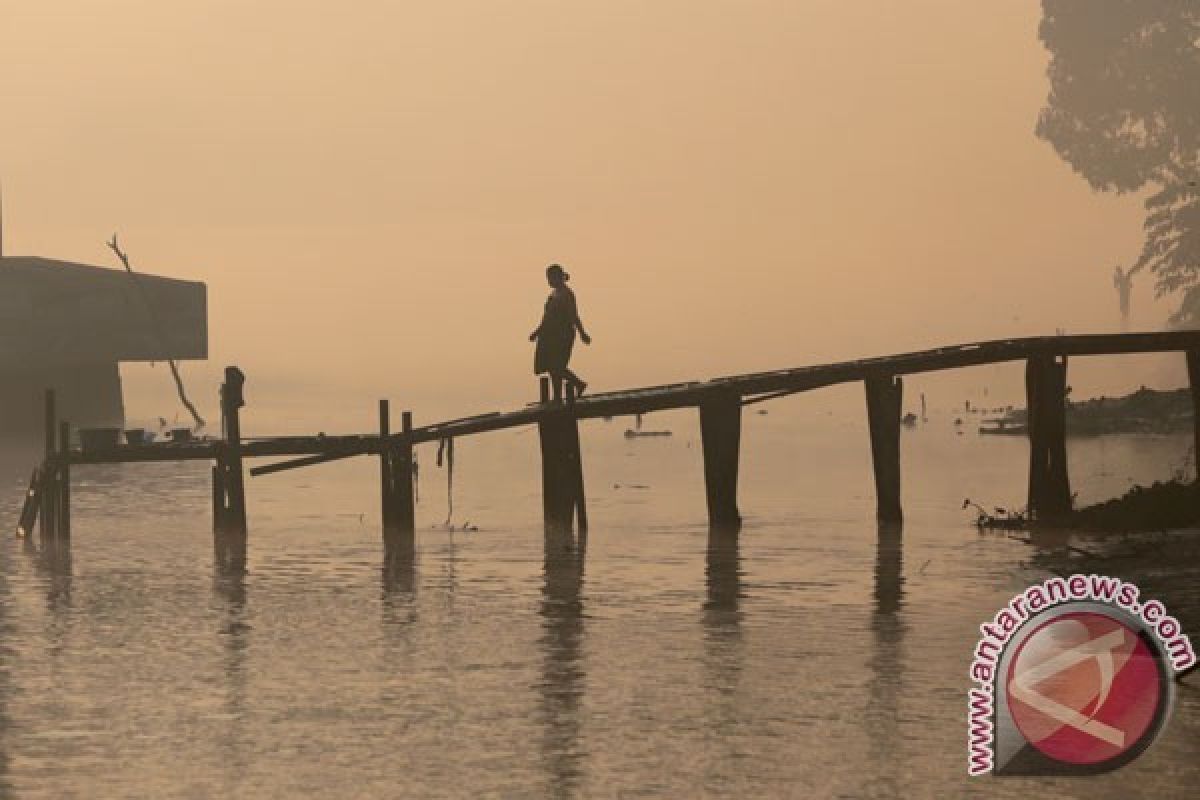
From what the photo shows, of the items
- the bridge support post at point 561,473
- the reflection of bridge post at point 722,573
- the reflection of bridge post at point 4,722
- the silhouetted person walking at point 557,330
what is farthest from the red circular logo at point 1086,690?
the bridge support post at point 561,473

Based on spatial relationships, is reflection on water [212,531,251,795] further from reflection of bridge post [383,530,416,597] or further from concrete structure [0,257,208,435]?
concrete structure [0,257,208,435]

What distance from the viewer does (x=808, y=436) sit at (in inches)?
3871

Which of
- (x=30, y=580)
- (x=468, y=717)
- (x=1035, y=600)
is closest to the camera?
(x=468, y=717)

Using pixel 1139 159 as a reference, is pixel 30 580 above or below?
below

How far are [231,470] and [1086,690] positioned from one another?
20137 mm

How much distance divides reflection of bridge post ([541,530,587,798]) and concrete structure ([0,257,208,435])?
149 ft

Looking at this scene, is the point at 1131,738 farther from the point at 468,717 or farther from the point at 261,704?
the point at 261,704

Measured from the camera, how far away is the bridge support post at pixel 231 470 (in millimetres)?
34281

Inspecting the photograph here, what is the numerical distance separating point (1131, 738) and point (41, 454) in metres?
61.6

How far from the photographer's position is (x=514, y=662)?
823 inches

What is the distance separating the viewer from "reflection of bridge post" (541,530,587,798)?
633 inches

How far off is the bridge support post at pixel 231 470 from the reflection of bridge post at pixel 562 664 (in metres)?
4.99

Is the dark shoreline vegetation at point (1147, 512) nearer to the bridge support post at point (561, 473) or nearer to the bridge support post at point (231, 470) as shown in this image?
the bridge support post at point (561, 473)

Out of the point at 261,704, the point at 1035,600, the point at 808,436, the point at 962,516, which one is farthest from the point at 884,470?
the point at 808,436
